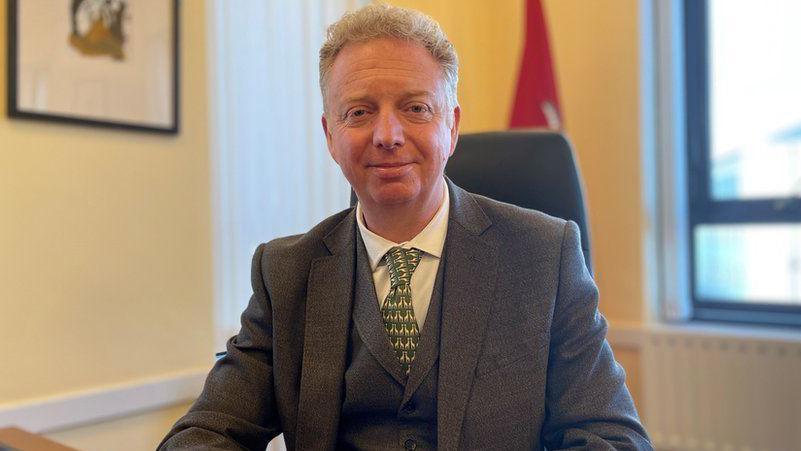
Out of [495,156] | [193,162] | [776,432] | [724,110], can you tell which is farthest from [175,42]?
[776,432]

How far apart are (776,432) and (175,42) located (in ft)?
8.35

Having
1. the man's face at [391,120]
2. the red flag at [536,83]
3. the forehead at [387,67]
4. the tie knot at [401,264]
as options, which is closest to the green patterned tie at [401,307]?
the tie knot at [401,264]

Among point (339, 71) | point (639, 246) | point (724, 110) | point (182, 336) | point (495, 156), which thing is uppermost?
point (724, 110)

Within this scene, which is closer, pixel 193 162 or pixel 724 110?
pixel 193 162

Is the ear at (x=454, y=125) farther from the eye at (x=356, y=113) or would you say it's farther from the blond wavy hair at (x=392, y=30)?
the eye at (x=356, y=113)

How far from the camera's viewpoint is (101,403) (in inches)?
74.8

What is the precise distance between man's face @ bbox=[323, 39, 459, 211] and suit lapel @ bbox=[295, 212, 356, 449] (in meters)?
0.16

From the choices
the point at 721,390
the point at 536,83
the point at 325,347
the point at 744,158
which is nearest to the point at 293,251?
the point at 325,347

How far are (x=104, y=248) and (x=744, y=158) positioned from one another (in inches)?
97.7

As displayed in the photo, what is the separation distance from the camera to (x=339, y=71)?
4.22 ft

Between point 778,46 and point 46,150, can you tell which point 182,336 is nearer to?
point 46,150

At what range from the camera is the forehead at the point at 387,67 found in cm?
123

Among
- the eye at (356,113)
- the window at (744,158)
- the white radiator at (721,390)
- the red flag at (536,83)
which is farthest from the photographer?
Result: the red flag at (536,83)

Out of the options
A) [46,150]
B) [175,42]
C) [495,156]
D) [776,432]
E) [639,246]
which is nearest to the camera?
[495,156]
